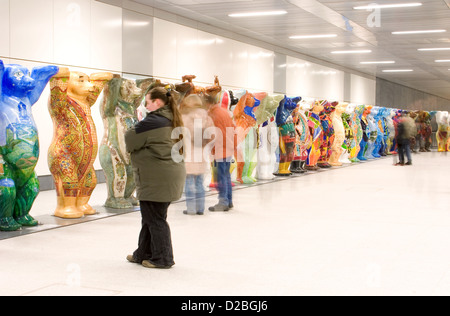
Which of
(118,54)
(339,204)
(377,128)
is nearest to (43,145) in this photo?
(118,54)

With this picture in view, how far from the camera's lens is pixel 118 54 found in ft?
37.2

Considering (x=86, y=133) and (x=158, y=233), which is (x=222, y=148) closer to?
(x=86, y=133)

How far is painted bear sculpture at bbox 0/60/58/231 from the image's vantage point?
6.04 m

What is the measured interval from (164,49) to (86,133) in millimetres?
5959

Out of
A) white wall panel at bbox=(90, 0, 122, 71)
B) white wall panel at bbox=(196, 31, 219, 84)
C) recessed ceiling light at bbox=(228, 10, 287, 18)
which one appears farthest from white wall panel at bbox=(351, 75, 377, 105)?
white wall panel at bbox=(90, 0, 122, 71)

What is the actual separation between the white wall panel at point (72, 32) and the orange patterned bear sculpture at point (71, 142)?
10.7 ft

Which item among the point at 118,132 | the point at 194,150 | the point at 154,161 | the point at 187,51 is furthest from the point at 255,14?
the point at 154,161

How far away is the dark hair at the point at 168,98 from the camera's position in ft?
15.7

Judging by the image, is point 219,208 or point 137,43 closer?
point 219,208

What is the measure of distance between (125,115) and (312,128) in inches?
243

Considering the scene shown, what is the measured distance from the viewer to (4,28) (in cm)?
898

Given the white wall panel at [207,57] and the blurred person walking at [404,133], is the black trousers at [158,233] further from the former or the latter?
the blurred person walking at [404,133]

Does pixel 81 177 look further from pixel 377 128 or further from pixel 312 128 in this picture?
pixel 377 128

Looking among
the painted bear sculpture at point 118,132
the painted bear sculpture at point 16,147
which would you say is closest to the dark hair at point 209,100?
the painted bear sculpture at point 118,132
